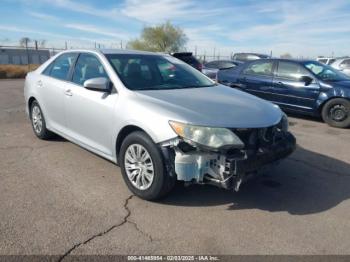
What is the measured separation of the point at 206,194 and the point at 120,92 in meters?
1.52

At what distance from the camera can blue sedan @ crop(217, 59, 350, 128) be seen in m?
7.57

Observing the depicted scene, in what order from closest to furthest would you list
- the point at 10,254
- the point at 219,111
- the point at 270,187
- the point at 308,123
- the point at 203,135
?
the point at 10,254, the point at 203,135, the point at 219,111, the point at 270,187, the point at 308,123

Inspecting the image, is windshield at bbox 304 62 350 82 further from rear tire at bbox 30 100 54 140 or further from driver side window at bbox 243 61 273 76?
rear tire at bbox 30 100 54 140

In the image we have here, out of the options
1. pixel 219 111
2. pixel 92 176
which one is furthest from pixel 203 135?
pixel 92 176

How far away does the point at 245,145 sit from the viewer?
3.38 meters

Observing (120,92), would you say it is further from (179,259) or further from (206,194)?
(179,259)

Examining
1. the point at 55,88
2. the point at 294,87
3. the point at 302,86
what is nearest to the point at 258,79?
the point at 294,87

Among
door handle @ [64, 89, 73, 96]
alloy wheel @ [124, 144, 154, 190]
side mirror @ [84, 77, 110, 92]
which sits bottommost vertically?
alloy wheel @ [124, 144, 154, 190]

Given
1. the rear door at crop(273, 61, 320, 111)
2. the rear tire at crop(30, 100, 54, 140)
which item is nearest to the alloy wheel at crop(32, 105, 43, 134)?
the rear tire at crop(30, 100, 54, 140)

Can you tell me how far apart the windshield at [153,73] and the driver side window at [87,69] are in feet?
0.57

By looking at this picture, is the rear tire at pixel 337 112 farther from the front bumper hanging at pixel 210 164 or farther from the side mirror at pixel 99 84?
the side mirror at pixel 99 84

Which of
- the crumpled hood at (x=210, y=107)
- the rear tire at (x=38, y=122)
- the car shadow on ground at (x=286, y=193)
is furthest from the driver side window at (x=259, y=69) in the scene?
the rear tire at (x=38, y=122)

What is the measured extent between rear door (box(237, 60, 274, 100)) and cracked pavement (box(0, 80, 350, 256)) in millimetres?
3758

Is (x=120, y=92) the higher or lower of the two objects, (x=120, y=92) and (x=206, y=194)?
the higher
